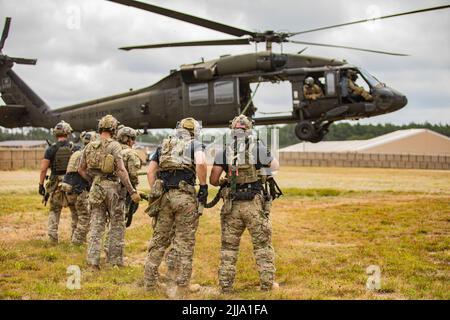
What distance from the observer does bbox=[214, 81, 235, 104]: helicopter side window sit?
15773 mm

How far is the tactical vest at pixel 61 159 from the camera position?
9.41 meters

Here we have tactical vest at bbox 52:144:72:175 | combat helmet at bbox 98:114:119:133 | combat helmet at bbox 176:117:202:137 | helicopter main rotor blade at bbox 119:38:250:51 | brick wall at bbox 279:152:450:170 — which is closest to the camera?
combat helmet at bbox 176:117:202:137

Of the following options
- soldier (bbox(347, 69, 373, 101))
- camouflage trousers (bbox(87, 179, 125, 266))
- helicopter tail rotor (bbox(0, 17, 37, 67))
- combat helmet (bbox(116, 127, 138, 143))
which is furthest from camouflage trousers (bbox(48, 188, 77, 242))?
helicopter tail rotor (bbox(0, 17, 37, 67))

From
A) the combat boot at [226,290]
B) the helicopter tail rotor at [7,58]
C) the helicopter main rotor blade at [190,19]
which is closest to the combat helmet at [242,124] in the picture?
the combat boot at [226,290]

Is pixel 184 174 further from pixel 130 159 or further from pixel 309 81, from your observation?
pixel 309 81

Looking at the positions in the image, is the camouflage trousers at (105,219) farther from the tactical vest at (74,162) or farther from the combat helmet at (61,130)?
the combat helmet at (61,130)

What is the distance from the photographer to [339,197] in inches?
632

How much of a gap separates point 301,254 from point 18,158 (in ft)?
68.3

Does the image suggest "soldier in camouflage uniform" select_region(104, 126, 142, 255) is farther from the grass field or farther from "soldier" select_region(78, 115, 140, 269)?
the grass field

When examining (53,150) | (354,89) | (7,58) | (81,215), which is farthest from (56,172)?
(7,58)

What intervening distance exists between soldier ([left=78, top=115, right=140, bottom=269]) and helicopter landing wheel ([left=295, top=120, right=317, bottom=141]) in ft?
28.9

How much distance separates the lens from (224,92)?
15852mm

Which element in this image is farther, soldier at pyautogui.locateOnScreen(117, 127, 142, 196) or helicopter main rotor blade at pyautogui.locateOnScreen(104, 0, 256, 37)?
helicopter main rotor blade at pyautogui.locateOnScreen(104, 0, 256, 37)

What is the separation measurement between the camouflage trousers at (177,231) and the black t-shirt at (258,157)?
A: 1.53 feet
